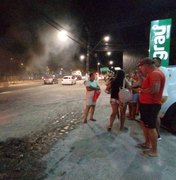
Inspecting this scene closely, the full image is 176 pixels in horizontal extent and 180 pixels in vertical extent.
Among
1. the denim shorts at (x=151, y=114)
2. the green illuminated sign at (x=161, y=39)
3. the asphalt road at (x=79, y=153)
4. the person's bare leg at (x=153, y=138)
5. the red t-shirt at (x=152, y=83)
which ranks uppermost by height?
the green illuminated sign at (x=161, y=39)

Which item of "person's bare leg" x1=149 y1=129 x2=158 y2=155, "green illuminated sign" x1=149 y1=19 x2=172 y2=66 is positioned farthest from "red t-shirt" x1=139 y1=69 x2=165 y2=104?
"green illuminated sign" x1=149 y1=19 x2=172 y2=66

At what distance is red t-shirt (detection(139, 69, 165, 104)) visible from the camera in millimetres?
4328

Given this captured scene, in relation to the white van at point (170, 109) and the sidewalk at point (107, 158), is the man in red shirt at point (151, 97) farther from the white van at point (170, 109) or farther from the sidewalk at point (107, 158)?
the white van at point (170, 109)

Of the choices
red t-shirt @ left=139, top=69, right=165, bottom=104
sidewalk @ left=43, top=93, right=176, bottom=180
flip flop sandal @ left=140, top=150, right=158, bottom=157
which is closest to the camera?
sidewalk @ left=43, top=93, right=176, bottom=180

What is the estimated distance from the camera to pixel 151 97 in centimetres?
448

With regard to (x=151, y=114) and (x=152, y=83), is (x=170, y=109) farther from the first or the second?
(x=152, y=83)

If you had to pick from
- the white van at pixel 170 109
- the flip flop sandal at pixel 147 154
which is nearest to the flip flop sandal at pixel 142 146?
the flip flop sandal at pixel 147 154

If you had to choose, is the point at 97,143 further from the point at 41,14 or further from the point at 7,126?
the point at 41,14

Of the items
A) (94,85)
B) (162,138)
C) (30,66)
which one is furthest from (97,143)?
(30,66)

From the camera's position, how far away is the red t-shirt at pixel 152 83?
14.2 feet

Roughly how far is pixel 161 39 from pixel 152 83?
7.85m

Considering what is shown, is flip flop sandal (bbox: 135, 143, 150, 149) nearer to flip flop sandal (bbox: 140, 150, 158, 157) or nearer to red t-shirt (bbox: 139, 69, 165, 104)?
flip flop sandal (bbox: 140, 150, 158, 157)

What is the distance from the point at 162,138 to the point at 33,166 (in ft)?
10.9

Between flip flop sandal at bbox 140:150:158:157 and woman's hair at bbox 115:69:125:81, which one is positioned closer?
flip flop sandal at bbox 140:150:158:157
